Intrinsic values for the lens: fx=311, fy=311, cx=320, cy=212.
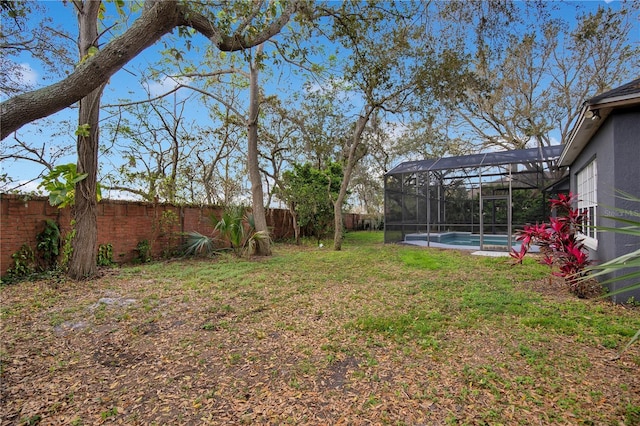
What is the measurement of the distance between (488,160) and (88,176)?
11144 millimetres

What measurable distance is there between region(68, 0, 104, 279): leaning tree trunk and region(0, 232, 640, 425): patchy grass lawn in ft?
2.07

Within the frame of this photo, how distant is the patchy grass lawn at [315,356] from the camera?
2.04m

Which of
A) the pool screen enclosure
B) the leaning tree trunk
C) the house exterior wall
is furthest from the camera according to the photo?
the pool screen enclosure

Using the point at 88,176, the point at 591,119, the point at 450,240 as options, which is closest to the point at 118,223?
the point at 88,176

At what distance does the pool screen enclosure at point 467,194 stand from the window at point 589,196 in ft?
8.94

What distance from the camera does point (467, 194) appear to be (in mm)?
14305

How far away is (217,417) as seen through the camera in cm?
198

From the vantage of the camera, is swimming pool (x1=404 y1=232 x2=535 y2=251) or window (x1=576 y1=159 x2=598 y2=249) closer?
window (x1=576 y1=159 x2=598 y2=249)

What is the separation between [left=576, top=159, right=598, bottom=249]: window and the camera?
537 cm

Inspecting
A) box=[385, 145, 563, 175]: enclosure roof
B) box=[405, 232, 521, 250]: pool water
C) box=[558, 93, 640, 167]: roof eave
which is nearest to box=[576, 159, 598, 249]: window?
box=[558, 93, 640, 167]: roof eave

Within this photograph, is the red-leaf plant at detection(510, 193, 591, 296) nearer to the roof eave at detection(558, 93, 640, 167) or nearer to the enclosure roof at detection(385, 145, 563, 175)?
the roof eave at detection(558, 93, 640, 167)

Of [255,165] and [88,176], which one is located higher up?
[255,165]

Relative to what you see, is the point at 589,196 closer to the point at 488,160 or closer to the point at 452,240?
the point at 488,160

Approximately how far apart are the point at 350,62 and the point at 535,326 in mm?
7075
